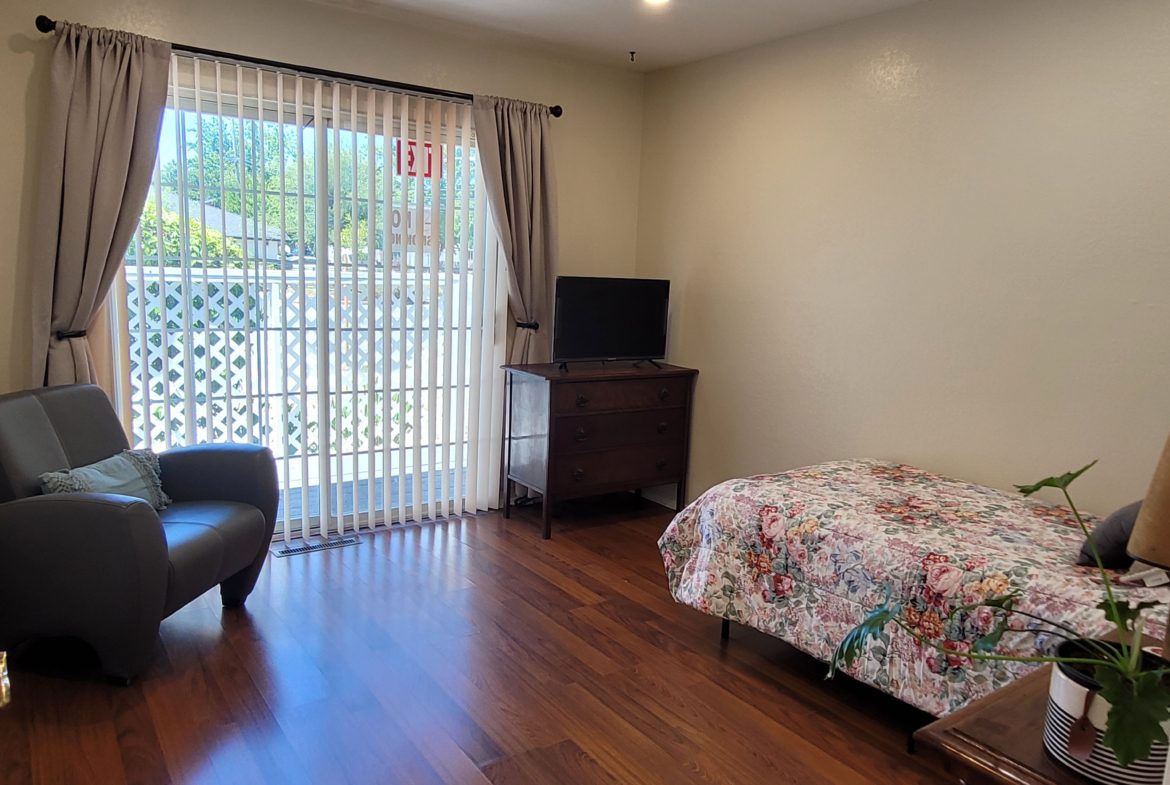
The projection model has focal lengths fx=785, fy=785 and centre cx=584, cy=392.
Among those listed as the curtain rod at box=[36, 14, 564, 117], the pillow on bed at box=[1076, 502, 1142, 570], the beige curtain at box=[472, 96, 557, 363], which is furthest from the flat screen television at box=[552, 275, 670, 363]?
the pillow on bed at box=[1076, 502, 1142, 570]

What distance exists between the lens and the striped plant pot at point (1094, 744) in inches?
41.0

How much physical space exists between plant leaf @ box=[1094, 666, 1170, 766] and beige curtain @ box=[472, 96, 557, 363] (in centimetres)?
359

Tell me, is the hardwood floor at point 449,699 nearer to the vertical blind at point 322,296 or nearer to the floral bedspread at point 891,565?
the floral bedspread at point 891,565

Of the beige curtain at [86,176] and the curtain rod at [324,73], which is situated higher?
the curtain rod at [324,73]

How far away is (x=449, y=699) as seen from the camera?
251 cm

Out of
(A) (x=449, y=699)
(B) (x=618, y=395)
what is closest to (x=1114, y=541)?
(A) (x=449, y=699)

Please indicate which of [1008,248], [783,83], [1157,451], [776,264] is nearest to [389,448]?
[776,264]

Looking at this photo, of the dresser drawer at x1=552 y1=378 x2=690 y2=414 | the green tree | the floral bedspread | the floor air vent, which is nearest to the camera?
the floral bedspread

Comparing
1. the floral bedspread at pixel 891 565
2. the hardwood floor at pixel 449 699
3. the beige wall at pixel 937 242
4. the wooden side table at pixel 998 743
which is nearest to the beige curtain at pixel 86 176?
the hardwood floor at pixel 449 699

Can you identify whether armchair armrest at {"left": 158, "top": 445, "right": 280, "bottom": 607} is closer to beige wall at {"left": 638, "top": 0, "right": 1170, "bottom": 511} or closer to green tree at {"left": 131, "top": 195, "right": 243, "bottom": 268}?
green tree at {"left": 131, "top": 195, "right": 243, "bottom": 268}

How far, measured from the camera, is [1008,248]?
9.89ft

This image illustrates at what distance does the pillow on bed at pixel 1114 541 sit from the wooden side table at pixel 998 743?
1096mm

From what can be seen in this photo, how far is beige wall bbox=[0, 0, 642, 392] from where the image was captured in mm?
3094

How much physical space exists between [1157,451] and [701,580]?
5.22 feet
